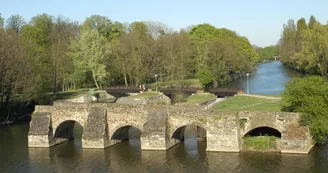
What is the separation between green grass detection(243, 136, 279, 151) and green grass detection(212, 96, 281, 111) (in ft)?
21.3

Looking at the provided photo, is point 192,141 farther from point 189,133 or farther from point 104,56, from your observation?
point 104,56

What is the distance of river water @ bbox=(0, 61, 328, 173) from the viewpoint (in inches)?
1014

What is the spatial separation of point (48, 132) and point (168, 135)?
1070 centimetres

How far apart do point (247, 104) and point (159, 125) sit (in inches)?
530

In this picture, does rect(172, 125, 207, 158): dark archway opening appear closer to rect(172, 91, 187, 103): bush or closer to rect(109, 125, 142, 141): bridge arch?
rect(109, 125, 142, 141): bridge arch

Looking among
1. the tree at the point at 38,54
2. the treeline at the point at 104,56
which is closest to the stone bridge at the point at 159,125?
the tree at the point at 38,54

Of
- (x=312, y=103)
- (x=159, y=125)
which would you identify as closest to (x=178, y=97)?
(x=159, y=125)

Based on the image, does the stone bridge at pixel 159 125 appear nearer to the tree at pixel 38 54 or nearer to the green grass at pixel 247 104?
the green grass at pixel 247 104

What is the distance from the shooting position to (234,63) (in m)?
81.8

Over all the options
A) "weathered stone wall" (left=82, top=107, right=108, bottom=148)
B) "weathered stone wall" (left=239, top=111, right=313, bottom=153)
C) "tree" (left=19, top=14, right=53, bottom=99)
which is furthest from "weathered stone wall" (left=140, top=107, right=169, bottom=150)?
"tree" (left=19, top=14, right=53, bottom=99)

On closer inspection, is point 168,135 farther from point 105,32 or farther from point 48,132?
point 105,32

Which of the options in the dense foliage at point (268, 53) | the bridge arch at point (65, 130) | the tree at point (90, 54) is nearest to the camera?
the bridge arch at point (65, 130)

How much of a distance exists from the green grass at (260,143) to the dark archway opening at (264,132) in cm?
100

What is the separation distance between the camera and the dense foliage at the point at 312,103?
90.8 ft
